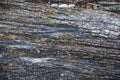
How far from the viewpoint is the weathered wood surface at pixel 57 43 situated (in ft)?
19.1

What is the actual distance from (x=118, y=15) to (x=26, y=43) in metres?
2.71

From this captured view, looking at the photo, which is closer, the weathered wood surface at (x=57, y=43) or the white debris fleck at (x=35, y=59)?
the weathered wood surface at (x=57, y=43)

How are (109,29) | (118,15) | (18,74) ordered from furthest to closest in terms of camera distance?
(118,15)
(109,29)
(18,74)

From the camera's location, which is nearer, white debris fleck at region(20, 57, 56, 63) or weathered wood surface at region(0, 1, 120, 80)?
weathered wood surface at region(0, 1, 120, 80)

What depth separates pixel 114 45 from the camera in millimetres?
6352

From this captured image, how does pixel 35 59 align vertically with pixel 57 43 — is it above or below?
below

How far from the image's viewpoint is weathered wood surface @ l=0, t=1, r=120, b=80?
5.82 m

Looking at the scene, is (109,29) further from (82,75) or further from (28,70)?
(28,70)

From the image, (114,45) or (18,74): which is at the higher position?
(114,45)

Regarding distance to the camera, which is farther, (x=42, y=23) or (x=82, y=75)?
(x=42, y=23)

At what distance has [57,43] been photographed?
20.8 ft

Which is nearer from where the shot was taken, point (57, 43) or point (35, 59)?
point (35, 59)

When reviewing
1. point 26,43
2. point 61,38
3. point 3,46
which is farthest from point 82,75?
point 3,46

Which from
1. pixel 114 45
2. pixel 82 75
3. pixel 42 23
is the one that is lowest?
pixel 82 75
